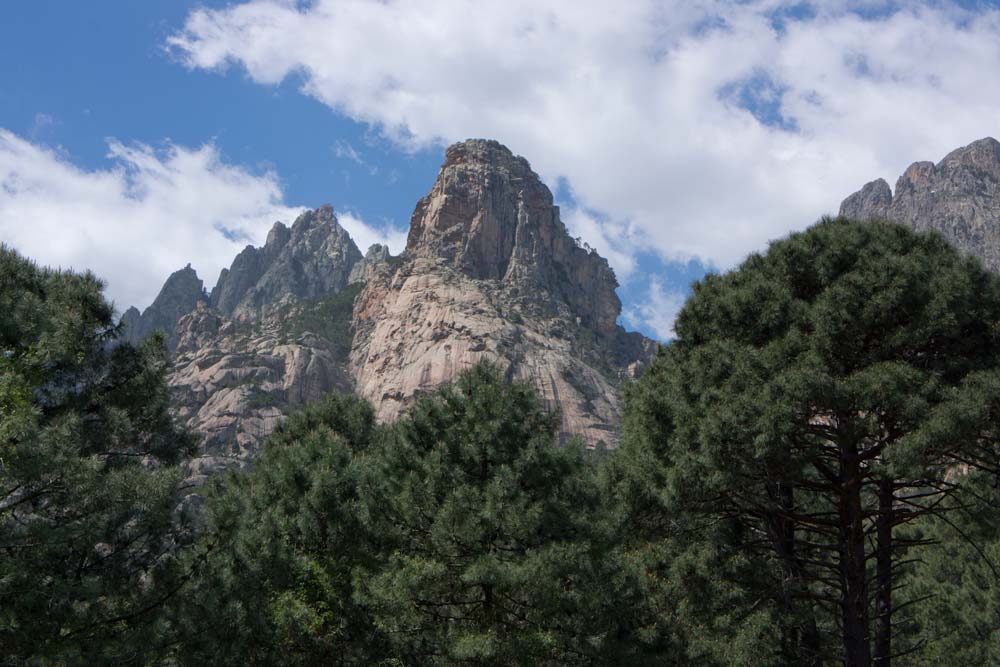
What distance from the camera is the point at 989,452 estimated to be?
1413 centimetres

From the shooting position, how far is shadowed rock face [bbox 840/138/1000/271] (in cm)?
16925

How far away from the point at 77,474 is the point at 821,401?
41.1 ft

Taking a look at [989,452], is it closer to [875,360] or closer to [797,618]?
[875,360]

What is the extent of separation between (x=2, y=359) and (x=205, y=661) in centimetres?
603

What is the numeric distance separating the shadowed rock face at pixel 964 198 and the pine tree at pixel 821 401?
16672 cm

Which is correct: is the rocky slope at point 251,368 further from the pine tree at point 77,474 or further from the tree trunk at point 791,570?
the tree trunk at point 791,570

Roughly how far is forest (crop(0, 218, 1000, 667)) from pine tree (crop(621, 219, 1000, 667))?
0.06m

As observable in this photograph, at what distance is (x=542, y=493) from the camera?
1548 centimetres

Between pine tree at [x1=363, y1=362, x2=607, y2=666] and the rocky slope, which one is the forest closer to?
pine tree at [x1=363, y1=362, x2=607, y2=666]

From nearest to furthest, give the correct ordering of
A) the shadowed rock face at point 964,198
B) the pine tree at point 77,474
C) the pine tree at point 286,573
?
the pine tree at point 77,474, the pine tree at point 286,573, the shadowed rock face at point 964,198

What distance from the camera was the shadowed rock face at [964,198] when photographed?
169250mm

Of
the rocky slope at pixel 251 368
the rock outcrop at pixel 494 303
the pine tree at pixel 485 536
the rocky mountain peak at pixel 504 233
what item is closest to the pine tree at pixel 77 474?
the pine tree at pixel 485 536

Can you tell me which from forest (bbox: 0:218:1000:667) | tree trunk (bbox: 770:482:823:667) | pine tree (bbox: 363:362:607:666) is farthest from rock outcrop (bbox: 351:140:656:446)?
pine tree (bbox: 363:362:607:666)

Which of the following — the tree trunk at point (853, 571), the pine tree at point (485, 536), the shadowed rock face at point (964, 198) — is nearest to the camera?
the pine tree at point (485, 536)
